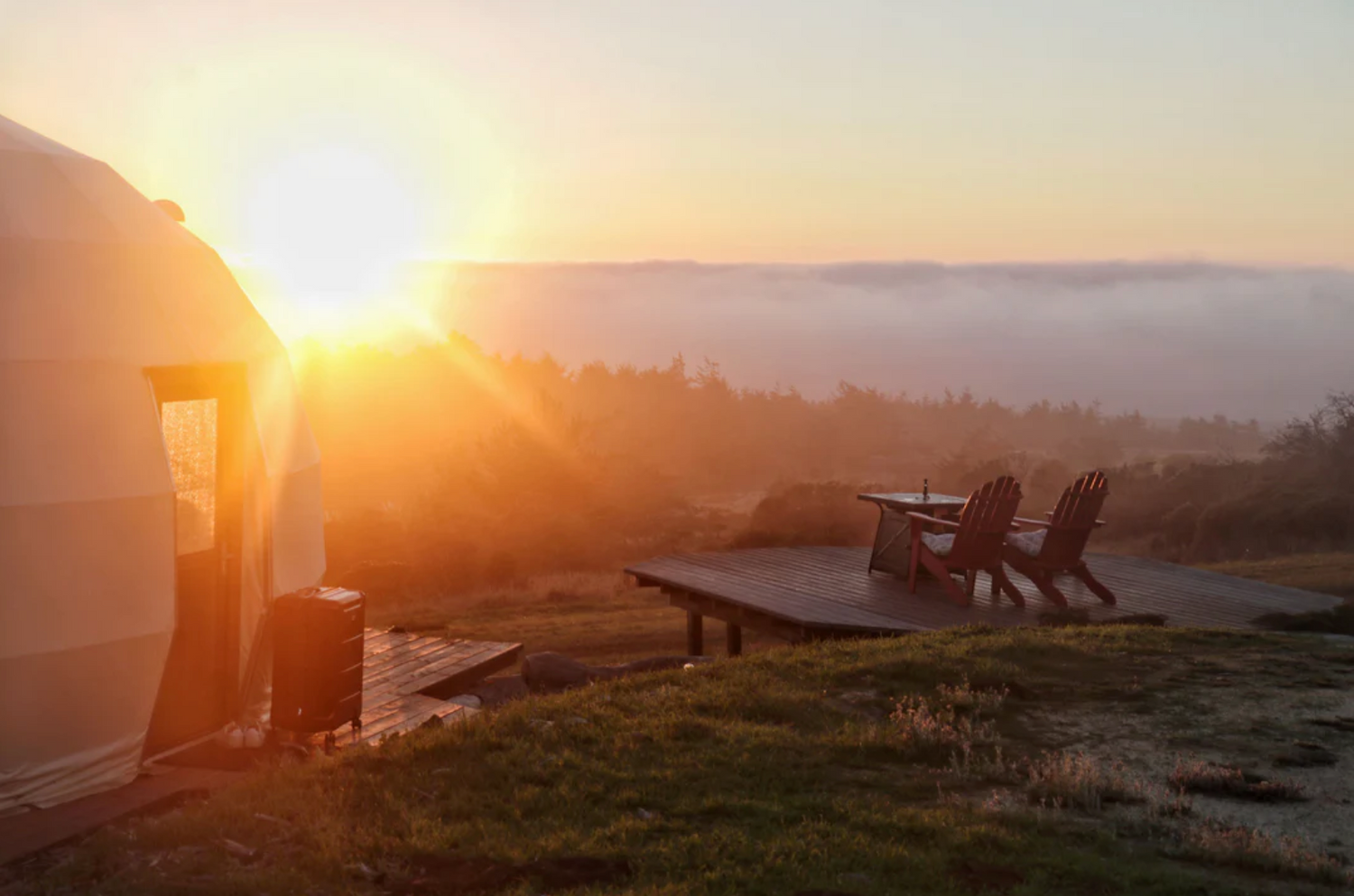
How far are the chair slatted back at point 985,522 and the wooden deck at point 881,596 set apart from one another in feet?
1.68

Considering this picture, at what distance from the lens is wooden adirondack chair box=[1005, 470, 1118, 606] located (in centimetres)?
1095

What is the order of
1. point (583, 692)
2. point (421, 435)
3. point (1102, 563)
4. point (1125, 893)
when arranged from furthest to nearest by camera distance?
point (421, 435), point (1102, 563), point (583, 692), point (1125, 893)

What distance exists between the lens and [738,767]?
6.12 metres

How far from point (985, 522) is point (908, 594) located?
1.18m

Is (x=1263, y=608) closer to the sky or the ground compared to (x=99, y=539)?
closer to the ground

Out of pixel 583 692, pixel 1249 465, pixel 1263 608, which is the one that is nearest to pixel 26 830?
pixel 583 692

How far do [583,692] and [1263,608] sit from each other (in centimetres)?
718

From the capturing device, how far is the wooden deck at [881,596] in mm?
10453

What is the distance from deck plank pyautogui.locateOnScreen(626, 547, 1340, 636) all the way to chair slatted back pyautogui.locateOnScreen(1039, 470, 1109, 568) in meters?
Answer: 0.52

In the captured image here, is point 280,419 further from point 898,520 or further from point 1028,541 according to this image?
point 1028,541

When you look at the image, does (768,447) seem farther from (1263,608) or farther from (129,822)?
(129,822)

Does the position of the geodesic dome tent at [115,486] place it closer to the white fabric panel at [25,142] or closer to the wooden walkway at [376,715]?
the white fabric panel at [25,142]

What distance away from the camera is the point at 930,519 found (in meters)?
11.1

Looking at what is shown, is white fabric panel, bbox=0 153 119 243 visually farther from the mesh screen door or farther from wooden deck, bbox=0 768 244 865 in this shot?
wooden deck, bbox=0 768 244 865
